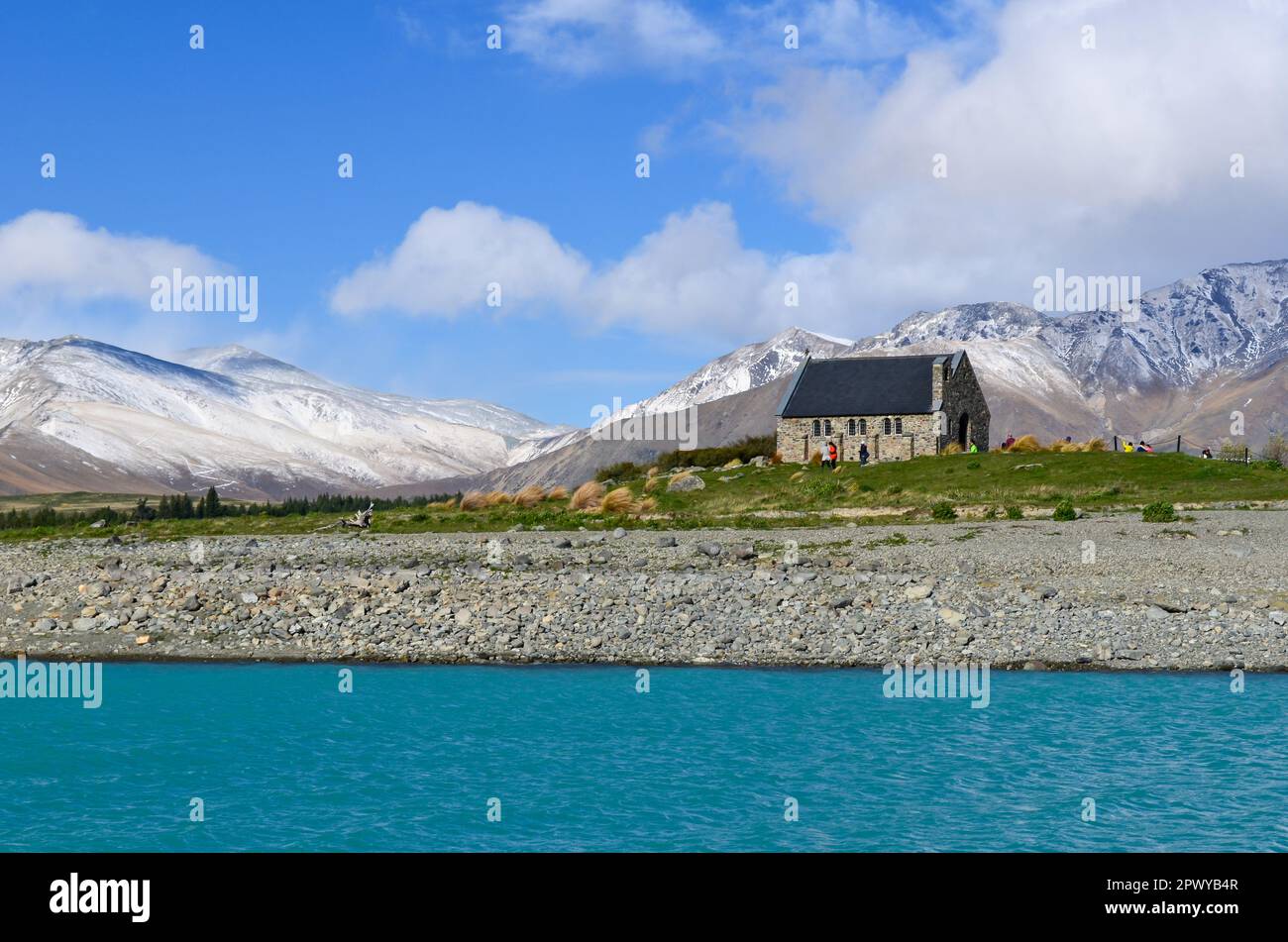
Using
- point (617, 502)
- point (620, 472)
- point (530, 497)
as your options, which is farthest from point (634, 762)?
point (620, 472)

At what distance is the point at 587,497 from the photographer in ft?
229

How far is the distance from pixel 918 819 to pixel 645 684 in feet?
34.1

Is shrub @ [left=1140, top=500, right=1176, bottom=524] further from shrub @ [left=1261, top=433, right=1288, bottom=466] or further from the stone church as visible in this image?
shrub @ [left=1261, top=433, right=1288, bottom=466]

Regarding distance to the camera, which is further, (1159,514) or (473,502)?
(473,502)

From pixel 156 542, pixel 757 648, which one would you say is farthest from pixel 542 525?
pixel 757 648

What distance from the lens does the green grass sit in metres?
56.5

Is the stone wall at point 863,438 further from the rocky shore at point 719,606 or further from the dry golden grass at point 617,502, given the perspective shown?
the rocky shore at point 719,606

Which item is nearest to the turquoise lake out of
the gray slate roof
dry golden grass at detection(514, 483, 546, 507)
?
dry golden grass at detection(514, 483, 546, 507)

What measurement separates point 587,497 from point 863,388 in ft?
101

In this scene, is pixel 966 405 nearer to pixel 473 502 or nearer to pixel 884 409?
pixel 884 409

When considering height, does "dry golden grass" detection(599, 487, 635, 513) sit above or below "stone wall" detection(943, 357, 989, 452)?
below

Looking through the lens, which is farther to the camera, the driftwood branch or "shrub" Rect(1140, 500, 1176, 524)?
the driftwood branch

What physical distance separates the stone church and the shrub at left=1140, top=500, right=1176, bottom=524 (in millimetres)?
35228
